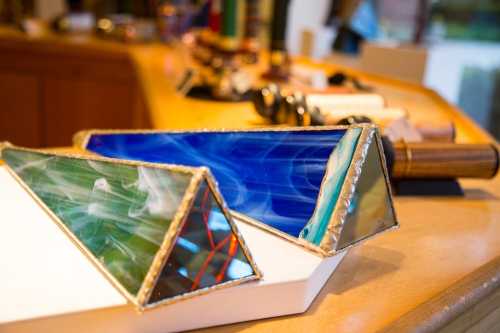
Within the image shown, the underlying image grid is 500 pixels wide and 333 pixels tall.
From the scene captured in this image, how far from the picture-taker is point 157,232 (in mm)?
461

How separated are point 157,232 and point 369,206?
8.3 inches

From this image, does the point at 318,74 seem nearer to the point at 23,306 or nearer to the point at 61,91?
the point at 23,306

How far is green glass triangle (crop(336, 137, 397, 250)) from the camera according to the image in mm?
567

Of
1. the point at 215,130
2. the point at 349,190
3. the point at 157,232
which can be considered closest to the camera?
the point at 157,232

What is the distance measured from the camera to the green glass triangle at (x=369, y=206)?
1.86 feet

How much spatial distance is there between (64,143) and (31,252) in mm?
2575

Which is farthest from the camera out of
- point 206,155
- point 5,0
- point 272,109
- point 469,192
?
point 5,0

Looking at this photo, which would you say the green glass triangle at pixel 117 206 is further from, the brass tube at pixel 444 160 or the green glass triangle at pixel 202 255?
the brass tube at pixel 444 160

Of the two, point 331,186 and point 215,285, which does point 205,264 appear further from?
point 331,186

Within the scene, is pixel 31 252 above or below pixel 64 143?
above

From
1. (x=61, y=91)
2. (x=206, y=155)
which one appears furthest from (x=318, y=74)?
(x=61, y=91)

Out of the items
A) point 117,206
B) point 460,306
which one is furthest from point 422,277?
point 117,206

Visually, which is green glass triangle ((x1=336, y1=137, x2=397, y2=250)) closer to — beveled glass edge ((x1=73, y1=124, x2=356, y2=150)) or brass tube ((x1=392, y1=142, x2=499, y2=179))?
beveled glass edge ((x1=73, y1=124, x2=356, y2=150))

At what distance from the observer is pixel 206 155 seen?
26.7 inches
